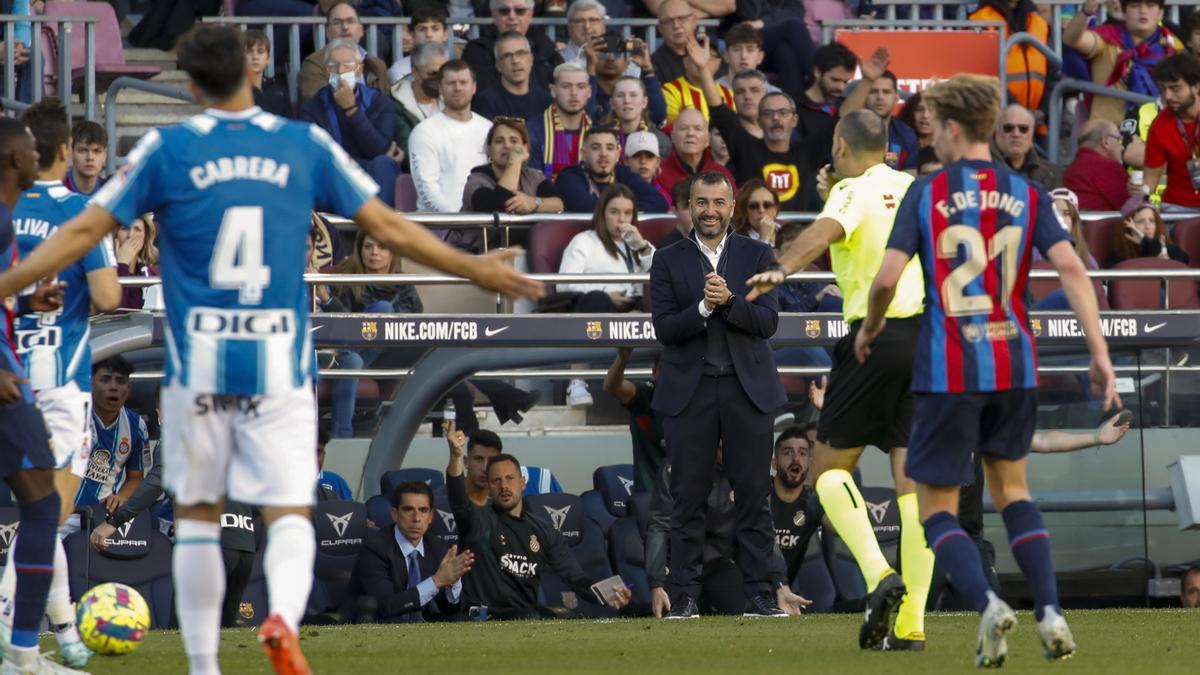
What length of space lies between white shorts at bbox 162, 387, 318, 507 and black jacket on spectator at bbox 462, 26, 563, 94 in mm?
9404

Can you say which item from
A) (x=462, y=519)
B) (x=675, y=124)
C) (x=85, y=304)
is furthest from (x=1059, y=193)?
(x=85, y=304)

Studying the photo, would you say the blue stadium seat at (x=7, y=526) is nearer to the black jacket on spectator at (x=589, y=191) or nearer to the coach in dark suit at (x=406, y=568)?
the coach in dark suit at (x=406, y=568)

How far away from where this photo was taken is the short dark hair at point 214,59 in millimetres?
5684

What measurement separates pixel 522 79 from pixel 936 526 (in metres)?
8.19

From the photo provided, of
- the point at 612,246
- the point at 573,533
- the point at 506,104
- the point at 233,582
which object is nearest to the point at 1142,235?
the point at 612,246

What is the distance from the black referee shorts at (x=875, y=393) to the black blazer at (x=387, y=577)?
13.9 ft

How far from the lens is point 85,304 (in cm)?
771

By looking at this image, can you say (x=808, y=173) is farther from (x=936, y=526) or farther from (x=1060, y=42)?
(x=936, y=526)

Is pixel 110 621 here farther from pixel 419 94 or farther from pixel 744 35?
pixel 744 35

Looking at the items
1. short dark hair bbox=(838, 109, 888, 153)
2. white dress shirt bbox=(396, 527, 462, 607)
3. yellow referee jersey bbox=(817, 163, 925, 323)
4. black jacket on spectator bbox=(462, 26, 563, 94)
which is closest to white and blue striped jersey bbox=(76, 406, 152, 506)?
white dress shirt bbox=(396, 527, 462, 607)

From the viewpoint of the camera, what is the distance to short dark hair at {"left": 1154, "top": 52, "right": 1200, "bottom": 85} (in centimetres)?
1423

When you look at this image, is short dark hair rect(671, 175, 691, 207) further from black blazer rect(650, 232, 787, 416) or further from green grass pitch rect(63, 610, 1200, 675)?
green grass pitch rect(63, 610, 1200, 675)

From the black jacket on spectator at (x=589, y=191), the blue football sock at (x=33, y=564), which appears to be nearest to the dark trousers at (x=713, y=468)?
the black jacket on spectator at (x=589, y=191)

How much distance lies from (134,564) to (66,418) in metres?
4.12
